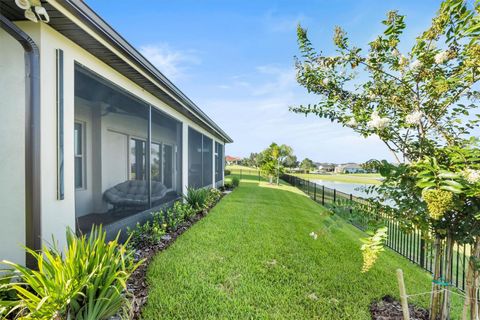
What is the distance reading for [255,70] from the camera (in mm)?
12922

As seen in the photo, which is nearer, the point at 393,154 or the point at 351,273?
the point at 393,154

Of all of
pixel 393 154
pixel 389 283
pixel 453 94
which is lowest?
pixel 389 283

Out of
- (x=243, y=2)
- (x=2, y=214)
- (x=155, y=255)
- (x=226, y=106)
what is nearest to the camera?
(x=2, y=214)

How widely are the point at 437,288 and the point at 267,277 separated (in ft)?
6.84

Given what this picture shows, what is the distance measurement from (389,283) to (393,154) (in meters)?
2.34

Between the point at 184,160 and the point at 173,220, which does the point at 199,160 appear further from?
the point at 173,220

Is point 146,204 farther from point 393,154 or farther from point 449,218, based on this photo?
point 449,218

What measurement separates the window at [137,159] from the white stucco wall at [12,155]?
441 cm

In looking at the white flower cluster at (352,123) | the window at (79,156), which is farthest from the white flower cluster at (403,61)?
the window at (79,156)

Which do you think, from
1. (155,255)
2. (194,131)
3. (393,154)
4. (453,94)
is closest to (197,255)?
(155,255)

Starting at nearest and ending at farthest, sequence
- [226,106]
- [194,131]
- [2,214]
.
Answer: [2,214]
[194,131]
[226,106]

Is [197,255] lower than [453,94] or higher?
lower

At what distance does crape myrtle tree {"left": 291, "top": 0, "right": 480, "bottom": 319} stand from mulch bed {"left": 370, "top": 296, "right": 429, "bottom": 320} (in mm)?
Result: 460

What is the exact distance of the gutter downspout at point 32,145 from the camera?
2812mm
